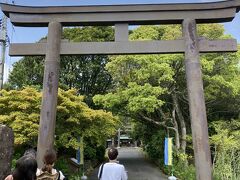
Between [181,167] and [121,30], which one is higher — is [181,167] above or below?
below

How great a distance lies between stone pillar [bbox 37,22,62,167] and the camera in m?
6.84

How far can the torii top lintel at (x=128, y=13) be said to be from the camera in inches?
294

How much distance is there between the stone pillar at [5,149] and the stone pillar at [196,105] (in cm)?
372

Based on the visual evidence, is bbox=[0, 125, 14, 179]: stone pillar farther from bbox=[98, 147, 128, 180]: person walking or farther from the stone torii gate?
bbox=[98, 147, 128, 180]: person walking

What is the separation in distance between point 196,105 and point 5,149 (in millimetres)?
3964

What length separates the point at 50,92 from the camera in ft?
23.2

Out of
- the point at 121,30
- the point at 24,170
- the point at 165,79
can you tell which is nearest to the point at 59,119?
the point at 121,30

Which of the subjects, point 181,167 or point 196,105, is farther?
point 181,167

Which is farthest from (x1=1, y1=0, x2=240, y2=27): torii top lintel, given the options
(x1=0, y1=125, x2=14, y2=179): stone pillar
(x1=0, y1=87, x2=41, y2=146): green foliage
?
(x1=0, y1=87, x2=41, y2=146): green foliage

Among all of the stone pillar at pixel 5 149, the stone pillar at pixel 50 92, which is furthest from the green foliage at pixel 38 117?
the stone pillar at pixel 5 149

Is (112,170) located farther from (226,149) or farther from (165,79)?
(165,79)

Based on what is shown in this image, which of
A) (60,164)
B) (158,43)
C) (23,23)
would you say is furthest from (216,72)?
(23,23)

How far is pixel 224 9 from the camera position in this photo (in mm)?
7492

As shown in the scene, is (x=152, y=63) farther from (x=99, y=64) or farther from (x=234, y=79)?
(x=99, y=64)
